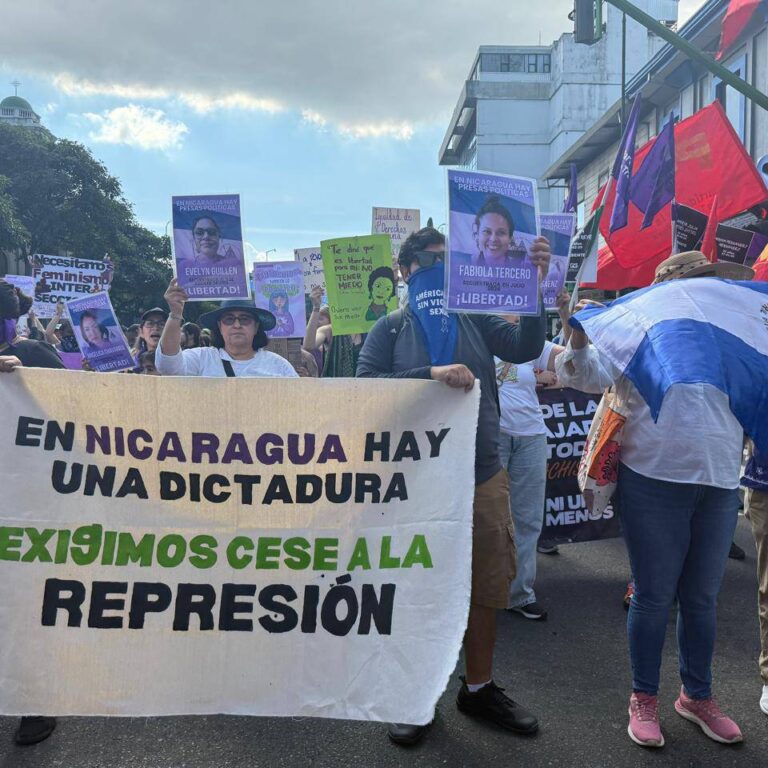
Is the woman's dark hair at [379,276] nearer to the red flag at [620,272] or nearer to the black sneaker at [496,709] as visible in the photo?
the red flag at [620,272]

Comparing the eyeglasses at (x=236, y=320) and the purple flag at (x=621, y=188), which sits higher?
the purple flag at (x=621, y=188)

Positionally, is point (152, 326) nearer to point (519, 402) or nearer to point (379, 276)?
point (379, 276)

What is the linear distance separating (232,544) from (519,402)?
215 centimetres

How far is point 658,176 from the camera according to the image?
24.6 feet

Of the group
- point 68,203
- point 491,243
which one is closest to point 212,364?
point 491,243

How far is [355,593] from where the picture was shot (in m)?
2.58

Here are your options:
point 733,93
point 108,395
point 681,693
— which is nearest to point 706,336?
point 681,693

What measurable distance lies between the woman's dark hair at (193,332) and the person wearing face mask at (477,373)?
469 centimetres

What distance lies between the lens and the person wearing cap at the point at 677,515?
269cm

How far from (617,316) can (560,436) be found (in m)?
2.41

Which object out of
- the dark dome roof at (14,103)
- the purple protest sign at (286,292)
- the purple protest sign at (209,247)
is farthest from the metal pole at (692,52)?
the dark dome roof at (14,103)

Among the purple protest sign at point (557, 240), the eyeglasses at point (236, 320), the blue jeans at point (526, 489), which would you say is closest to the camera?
the eyeglasses at point (236, 320)

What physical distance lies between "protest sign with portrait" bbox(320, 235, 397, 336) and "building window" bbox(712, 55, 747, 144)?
1148 centimetres

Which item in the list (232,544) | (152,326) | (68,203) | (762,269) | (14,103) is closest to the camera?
(232,544)
